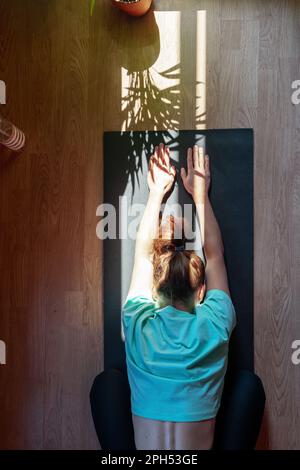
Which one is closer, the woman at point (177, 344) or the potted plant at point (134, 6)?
the woman at point (177, 344)

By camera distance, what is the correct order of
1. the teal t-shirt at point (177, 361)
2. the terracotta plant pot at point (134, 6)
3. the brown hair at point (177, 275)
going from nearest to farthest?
1. the teal t-shirt at point (177, 361)
2. the brown hair at point (177, 275)
3. the terracotta plant pot at point (134, 6)

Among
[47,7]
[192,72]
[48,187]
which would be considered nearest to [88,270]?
[48,187]

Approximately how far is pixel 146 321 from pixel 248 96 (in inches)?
44.1

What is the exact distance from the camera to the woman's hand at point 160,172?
1.76 meters

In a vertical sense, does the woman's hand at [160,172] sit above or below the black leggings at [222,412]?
above

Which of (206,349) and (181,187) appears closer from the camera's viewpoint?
(206,349)

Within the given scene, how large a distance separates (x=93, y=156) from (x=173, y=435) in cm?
124

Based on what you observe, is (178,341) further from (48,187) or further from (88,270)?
(48,187)

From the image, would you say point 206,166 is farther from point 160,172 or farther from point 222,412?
point 222,412

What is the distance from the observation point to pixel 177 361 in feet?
4.64

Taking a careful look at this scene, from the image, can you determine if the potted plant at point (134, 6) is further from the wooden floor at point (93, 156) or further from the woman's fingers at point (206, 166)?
the woman's fingers at point (206, 166)

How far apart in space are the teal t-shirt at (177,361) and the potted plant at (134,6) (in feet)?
4.40

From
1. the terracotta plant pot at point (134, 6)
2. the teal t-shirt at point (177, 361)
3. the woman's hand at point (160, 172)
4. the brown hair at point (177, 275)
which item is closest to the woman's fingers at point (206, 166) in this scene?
the woman's hand at point (160, 172)

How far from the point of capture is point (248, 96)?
1.77 meters
